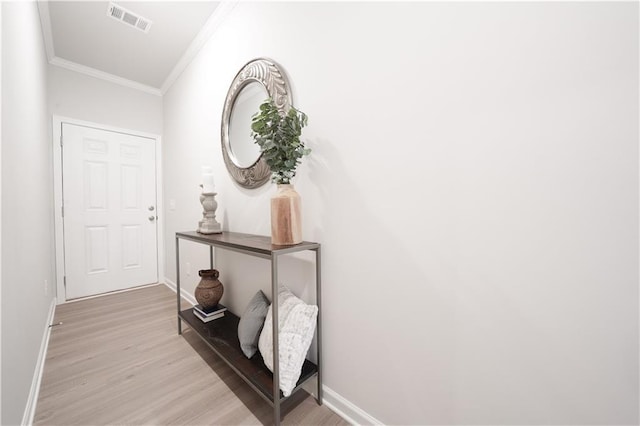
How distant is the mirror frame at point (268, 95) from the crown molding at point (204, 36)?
59 centimetres

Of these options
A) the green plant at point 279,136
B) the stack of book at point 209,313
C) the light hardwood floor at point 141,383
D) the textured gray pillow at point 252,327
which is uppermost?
the green plant at point 279,136

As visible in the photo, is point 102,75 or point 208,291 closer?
point 208,291

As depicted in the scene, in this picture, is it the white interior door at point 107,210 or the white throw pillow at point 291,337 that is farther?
the white interior door at point 107,210

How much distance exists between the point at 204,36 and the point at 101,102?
1595 mm

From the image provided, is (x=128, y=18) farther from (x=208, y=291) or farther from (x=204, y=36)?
(x=208, y=291)

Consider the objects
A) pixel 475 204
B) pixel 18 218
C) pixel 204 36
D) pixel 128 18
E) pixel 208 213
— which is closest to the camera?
pixel 475 204

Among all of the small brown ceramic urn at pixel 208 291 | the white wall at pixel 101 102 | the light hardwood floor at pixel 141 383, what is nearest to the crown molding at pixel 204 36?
the white wall at pixel 101 102

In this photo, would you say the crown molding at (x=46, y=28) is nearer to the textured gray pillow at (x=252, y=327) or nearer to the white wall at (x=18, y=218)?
the white wall at (x=18, y=218)

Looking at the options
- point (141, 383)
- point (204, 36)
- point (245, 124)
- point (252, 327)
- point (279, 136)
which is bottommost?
point (141, 383)

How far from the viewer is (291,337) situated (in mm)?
1147

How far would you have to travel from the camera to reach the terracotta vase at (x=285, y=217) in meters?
1.15

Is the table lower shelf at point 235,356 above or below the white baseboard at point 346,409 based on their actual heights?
above

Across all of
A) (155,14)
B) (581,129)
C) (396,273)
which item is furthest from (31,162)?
(581,129)

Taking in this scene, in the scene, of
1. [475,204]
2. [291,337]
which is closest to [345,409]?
[291,337]
